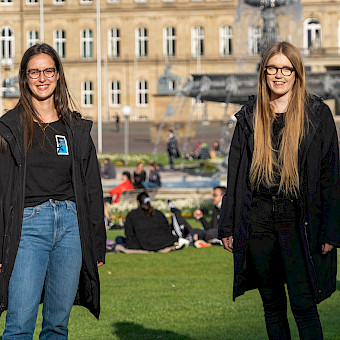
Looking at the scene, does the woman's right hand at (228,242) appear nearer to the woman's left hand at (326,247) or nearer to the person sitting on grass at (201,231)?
the woman's left hand at (326,247)

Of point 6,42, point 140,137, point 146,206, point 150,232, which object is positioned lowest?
point 140,137

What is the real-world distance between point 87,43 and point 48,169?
79.7 meters

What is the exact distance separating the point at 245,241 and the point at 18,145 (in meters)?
1.26

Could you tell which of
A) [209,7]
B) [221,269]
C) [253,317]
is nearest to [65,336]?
[253,317]

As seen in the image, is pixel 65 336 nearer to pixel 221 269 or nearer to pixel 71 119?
pixel 71 119

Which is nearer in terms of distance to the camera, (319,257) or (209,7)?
(319,257)

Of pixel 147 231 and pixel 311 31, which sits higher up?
pixel 311 31

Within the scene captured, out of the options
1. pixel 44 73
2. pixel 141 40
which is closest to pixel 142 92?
pixel 141 40

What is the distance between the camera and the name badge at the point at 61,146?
5.43 meters

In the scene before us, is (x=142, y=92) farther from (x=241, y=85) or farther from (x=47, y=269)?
(x=47, y=269)

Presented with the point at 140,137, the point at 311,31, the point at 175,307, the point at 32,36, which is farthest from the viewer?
the point at 32,36

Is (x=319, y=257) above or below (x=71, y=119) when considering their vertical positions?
below

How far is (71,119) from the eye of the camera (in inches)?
219

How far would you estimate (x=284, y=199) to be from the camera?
5.56m
